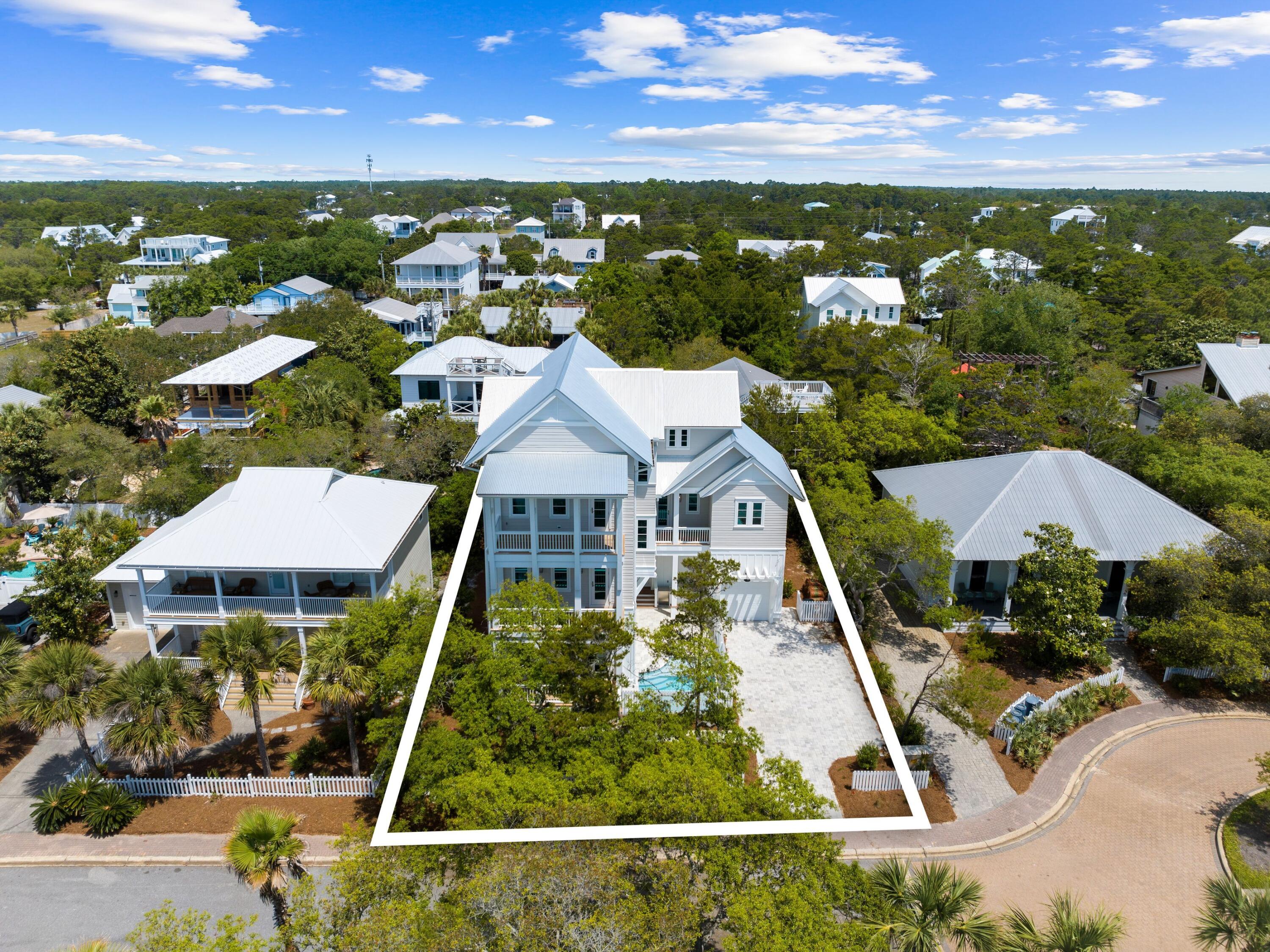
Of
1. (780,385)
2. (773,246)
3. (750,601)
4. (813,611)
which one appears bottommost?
(813,611)

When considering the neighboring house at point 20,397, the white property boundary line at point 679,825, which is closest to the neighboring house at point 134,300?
the neighboring house at point 20,397

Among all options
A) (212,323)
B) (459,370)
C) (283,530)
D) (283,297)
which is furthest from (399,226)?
(283,530)

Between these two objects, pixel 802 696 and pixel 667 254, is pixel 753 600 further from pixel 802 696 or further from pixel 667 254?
pixel 667 254

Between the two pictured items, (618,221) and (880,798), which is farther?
(618,221)

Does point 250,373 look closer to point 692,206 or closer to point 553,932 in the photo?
point 553,932

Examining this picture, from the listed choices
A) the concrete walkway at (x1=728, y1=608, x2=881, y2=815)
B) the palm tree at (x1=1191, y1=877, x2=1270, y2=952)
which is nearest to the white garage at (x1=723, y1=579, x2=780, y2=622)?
the concrete walkway at (x1=728, y1=608, x2=881, y2=815)

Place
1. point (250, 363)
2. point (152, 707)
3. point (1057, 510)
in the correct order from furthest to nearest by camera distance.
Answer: point (250, 363)
point (1057, 510)
point (152, 707)

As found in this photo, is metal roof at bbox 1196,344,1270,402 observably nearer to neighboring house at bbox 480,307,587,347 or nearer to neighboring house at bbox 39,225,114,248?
neighboring house at bbox 480,307,587,347

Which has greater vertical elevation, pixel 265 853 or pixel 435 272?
pixel 435 272
